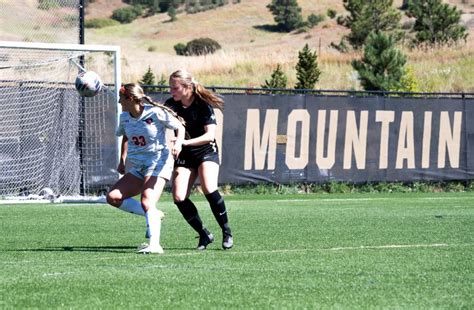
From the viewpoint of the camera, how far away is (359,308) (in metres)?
7.43

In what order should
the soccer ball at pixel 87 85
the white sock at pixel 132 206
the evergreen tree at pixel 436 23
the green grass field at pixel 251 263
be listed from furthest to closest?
1. the evergreen tree at pixel 436 23
2. the soccer ball at pixel 87 85
3. the white sock at pixel 132 206
4. the green grass field at pixel 251 263

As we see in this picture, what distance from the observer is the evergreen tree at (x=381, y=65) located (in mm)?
40500

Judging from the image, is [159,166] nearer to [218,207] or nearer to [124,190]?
[124,190]

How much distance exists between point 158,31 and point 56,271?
92315mm

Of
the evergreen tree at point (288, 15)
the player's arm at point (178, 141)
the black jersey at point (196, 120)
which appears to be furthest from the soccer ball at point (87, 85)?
the evergreen tree at point (288, 15)

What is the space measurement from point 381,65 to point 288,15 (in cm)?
5595

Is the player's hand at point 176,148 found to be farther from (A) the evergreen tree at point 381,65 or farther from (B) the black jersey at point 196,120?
(A) the evergreen tree at point 381,65

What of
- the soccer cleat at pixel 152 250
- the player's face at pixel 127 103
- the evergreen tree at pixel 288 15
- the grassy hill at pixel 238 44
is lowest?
the soccer cleat at pixel 152 250

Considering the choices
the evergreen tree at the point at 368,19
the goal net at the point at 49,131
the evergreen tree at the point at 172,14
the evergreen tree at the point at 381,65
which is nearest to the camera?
the goal net at the point at 49,131

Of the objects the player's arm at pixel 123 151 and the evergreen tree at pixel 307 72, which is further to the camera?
the evergreen tree at pixel 307 72

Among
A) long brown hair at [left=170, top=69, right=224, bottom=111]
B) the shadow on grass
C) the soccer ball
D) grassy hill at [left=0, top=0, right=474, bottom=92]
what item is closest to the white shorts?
long brown hair at [left=170, top=69, right=224, bottom=111]

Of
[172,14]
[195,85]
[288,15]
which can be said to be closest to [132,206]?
[195,85]

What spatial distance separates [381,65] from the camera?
4125 cm

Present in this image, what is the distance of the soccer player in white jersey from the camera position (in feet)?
37.6
